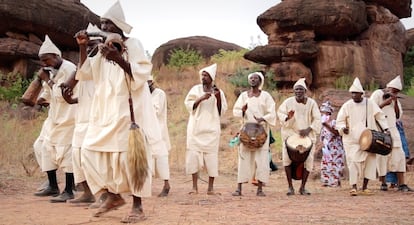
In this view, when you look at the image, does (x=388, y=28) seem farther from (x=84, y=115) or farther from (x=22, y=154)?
(x=84, y=115)

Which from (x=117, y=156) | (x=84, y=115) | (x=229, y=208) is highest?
(x=84, y=115)

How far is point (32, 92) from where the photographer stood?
25.9 ft

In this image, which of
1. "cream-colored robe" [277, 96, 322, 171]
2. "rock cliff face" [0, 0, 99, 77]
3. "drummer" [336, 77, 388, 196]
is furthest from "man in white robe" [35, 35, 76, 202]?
"rock cliff face" [0, 0, 99, 77]

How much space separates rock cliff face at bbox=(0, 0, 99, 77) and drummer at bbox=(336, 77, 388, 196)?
12939 mm

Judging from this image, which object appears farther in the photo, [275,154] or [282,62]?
[282,62]

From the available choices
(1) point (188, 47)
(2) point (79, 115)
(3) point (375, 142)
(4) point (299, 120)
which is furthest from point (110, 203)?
(1) point (188, 47)

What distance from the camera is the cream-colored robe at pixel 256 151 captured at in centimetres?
950

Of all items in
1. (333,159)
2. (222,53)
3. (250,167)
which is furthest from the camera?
(222,53)

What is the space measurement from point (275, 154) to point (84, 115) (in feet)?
30.4

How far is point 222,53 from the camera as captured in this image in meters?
28.8

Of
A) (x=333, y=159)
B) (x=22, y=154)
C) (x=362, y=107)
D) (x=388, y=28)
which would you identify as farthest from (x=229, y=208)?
(x=388, y=28)

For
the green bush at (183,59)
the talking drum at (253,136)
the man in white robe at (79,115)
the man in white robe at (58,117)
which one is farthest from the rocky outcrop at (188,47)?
the man in white robe at (79,115)

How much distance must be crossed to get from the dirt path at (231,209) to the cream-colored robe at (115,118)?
0.46 metres

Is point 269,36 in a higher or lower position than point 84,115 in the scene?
higher
